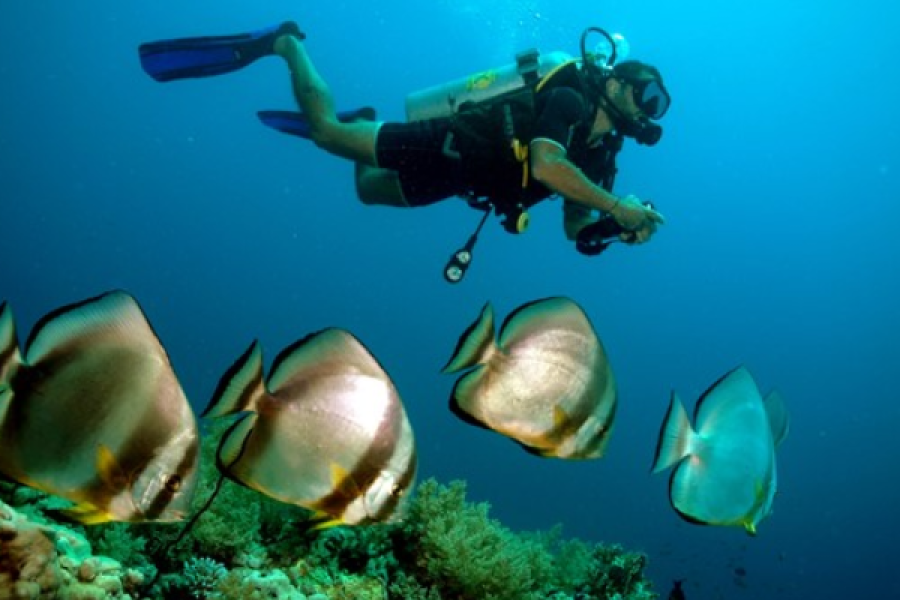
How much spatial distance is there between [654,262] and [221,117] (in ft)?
237

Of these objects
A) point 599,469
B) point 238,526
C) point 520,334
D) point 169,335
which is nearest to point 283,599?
point 238,526

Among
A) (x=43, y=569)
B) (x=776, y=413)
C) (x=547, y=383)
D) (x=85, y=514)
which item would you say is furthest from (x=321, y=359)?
(x=776, y=413)

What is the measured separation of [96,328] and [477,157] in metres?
5.01

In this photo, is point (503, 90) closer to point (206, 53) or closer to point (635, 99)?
point (635, 99)

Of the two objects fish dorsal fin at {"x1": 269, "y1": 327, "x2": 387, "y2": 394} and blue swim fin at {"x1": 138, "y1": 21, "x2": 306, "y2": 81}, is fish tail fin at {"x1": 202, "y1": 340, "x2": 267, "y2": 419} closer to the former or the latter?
fish dorsal fin at {"x1": 269, "y1": 327, "x2": 387, "y2": 394}

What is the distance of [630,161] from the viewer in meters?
88.3

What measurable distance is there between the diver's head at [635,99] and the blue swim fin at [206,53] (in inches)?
170

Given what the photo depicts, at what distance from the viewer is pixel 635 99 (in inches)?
236

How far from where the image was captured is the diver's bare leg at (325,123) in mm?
6742

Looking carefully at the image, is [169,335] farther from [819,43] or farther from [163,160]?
[819,43]

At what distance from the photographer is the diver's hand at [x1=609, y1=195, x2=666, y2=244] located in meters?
5.30

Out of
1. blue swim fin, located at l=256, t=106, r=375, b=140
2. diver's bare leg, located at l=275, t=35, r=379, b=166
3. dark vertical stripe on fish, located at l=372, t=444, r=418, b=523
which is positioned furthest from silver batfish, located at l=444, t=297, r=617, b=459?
blue swim fin, located at l=256, t=106, r=375, b=140

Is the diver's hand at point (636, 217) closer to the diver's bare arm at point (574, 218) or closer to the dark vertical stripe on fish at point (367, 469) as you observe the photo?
the diver's bare arm at point (574, 218)

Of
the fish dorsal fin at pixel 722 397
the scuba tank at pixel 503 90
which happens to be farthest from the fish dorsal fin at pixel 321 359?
the scuba tank at pixel 503 90
